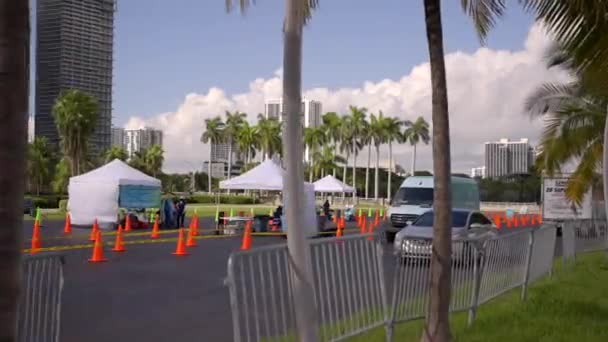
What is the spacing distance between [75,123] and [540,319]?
55364mm

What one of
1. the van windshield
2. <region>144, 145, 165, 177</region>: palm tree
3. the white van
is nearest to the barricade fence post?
the white van

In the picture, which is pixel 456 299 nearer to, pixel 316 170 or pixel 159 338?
pixel 159 338

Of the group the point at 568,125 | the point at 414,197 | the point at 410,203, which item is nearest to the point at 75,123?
the point at 414,197

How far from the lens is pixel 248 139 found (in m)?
99.0

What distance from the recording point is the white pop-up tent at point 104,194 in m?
30.8

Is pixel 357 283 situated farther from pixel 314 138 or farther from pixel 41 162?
pixel 314 138

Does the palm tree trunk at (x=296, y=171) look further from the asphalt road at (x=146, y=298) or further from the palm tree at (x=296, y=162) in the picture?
the asphalt road at (x=146, y=298)

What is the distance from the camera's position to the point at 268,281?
5684mm

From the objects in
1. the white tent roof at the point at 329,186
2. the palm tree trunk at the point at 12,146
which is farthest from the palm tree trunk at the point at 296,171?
the white tent roof at the point at 329,186

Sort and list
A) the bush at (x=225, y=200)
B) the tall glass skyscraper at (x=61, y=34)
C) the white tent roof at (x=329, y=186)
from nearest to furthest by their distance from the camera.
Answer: the tall glass skyscraper at (x=61, y=34) → the white tent roof at (x=329, y=186) → the bush at (x=225, y=200)

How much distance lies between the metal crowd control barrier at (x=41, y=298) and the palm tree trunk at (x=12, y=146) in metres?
2.39

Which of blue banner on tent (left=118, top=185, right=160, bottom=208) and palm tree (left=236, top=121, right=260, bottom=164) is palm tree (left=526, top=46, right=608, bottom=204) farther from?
palm tree (left=236, top=121, right=260, bottom=164)

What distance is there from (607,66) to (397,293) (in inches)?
178

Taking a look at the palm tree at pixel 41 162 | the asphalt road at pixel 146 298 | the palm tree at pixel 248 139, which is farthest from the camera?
the palm tree at pixel 248 139
